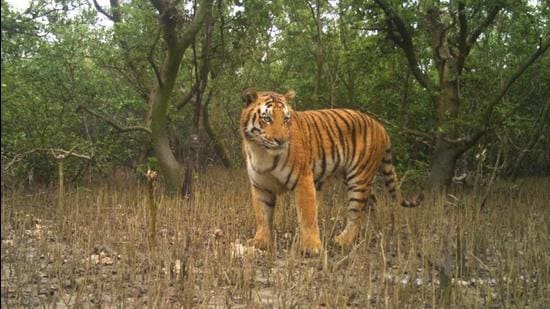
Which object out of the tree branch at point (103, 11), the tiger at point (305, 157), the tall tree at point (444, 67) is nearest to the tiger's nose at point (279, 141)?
the tiger at point (305, 157)

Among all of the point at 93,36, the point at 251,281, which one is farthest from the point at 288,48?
the point at 251,281

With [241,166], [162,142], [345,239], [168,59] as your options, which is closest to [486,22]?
[345,239]

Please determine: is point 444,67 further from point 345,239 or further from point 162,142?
point 162,142

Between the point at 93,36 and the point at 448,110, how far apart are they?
19.1 feet

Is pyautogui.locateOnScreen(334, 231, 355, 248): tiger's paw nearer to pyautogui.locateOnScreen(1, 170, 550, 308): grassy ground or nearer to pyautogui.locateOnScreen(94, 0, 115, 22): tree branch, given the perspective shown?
pyautogui.locateOnScreen(1, 170, 550, 308): grassy ground

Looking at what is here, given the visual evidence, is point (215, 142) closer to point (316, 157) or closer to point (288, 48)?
point (288, 48)

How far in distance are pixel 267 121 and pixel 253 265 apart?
1383 millimetres

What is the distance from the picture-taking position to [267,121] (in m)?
4.86

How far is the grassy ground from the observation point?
3355 millimetres

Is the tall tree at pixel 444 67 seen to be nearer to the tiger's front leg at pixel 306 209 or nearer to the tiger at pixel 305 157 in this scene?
the tiger at pixel 305 157

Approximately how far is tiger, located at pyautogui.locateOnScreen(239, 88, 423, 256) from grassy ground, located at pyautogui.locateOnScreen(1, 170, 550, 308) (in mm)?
366

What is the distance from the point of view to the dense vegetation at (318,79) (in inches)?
313

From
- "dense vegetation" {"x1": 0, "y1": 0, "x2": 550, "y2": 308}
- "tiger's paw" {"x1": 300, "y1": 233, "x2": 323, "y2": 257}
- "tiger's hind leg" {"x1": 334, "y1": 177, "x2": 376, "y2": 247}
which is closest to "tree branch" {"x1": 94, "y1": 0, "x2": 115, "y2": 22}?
"dense vegetation" {"x1": 0, "y1": 0, "x2": 550, "y2": 308}

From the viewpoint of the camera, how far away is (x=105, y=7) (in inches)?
444
